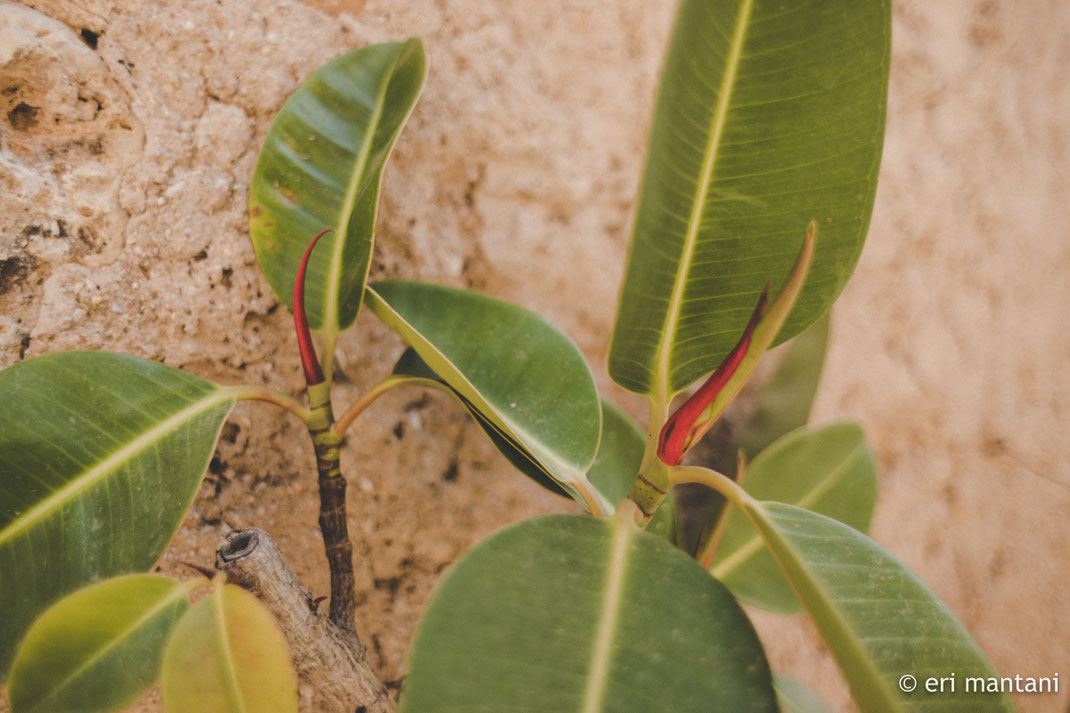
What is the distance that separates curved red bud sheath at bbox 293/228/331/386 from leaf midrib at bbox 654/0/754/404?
292 mm

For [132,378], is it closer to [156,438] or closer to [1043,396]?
[156,438]

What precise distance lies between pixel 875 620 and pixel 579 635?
0.20m

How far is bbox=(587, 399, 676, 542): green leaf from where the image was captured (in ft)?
2.32

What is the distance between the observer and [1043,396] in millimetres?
1146

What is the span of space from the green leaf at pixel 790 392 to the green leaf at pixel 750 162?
A: 1.28 feet

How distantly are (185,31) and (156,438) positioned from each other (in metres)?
0.46

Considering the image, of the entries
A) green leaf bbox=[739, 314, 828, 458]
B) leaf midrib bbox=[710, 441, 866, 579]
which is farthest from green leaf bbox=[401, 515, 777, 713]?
green leaf bbox=[739, 314, 828, 458]

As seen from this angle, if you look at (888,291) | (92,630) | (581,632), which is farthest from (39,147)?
(888,291)

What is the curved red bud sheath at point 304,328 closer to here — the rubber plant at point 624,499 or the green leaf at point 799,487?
the rubber plant at point 624,499

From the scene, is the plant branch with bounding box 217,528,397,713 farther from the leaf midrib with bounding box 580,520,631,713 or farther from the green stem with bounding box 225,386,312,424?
the leaf midrib with bounding box 580,520,631,713

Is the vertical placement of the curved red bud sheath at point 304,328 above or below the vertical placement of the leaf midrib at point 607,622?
above

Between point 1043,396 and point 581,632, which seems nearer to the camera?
point 581,632

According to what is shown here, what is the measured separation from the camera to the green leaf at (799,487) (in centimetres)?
78

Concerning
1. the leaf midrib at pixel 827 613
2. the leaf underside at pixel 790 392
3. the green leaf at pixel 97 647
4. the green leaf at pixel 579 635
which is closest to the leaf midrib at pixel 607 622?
the green leaf at pixel 579 635
